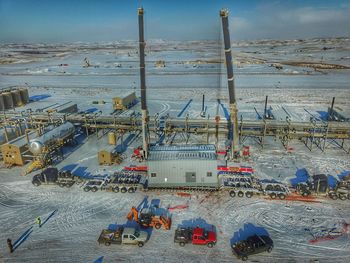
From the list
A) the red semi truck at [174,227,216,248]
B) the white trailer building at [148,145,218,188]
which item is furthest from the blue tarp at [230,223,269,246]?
the white trailer building at [148,145,218,188]

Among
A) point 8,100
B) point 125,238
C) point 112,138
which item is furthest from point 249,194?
point 8,100

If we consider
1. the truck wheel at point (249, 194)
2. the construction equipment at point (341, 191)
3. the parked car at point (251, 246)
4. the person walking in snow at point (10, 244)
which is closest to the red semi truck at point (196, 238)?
the parked car at point (251, 246)

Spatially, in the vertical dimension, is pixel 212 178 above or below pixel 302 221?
above

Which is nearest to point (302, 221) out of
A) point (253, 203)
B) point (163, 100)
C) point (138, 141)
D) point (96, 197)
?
point (253, 203)

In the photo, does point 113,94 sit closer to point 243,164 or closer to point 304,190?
point 243,164

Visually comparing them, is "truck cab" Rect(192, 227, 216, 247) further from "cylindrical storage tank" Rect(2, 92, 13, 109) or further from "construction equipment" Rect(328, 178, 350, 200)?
"cylindrical storage tank" Rect(2, 92, 13, 109)

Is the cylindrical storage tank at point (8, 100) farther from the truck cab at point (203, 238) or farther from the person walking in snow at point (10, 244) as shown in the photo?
the truck cab at point (203, 238)
